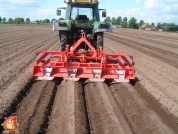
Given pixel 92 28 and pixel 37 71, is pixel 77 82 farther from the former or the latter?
pixel 92 28

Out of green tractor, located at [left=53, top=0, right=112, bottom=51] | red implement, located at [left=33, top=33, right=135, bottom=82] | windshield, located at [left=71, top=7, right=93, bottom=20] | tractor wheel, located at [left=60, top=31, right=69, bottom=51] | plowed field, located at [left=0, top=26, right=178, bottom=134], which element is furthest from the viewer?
windshield, located at [left=71, top=7, right=93, bottom=20]

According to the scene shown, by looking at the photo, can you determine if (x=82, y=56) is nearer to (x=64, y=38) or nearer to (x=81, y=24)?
(x=64, y=38)

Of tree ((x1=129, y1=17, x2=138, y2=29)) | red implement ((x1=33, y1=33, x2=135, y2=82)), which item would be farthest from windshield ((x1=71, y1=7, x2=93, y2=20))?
tree ((x1=129, y1=17, x2=138, y2=29))

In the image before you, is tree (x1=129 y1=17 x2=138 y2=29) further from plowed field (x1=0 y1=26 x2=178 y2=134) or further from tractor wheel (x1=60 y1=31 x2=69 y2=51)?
plowed field (x1=0 y1=26 x2=178 y2=134)

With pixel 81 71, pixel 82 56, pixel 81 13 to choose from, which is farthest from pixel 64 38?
pixel 81 71

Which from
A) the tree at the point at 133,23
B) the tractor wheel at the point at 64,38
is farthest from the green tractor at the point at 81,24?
the tree at the point at 133,23

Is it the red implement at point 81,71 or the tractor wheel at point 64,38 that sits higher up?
the tractor wheel at point 64,38

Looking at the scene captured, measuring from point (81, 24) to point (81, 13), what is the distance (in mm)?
480

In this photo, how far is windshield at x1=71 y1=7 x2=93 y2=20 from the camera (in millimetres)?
9375

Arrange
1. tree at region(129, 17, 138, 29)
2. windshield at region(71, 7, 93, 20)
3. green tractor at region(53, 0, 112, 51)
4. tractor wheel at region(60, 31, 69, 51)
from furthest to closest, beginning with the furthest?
tree at region(129, 17, 138, 29) → windshield at region(71, 7, 93, 20) → tractor wheel at region(60, 31, 69, 51) → green tractor at region(53, 0, 112, 51)

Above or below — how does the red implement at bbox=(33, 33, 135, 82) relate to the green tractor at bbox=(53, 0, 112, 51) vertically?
below

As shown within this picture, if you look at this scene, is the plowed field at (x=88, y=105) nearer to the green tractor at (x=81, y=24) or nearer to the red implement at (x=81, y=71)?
the red implement at (x=81, y=71)

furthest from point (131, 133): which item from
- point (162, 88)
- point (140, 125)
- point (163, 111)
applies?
point (162, 88)

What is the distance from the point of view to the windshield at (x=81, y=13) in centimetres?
938
